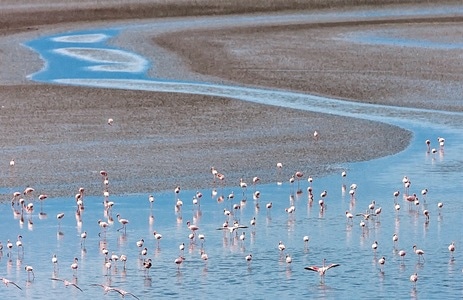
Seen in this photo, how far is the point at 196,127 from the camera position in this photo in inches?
969

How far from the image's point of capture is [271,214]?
59.5 feet

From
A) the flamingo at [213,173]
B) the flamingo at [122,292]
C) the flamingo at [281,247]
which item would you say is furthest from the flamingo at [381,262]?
the flamingo at [213,173]

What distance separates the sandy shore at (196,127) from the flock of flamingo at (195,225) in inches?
21.9

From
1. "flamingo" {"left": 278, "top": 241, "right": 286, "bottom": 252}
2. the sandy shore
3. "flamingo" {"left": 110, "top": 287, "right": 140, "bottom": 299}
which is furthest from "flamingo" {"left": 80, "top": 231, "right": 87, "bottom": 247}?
the sandy shore

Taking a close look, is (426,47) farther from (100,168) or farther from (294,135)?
(100,168)

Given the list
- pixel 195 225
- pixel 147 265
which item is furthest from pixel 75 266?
pixel 195 225

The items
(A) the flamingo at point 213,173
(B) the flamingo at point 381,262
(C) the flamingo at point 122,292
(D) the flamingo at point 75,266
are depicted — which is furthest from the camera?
(A) the flamingo at point 213,173

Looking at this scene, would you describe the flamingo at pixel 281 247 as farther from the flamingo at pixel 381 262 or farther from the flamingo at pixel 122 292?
the flamingo at pixel 122 292

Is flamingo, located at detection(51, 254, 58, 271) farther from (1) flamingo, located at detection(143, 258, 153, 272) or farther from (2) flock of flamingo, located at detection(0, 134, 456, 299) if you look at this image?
(1) flamingo, located at detection(143, 258, 153, 272)

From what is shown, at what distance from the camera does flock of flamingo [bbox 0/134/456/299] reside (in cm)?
1497

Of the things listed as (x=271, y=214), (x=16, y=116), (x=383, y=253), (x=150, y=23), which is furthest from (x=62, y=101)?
(x=150, y=23)

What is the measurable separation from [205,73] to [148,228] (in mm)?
16459

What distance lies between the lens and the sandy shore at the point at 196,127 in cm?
2088

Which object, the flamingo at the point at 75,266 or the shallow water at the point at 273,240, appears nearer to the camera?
the shallow water at the point at 273,240
